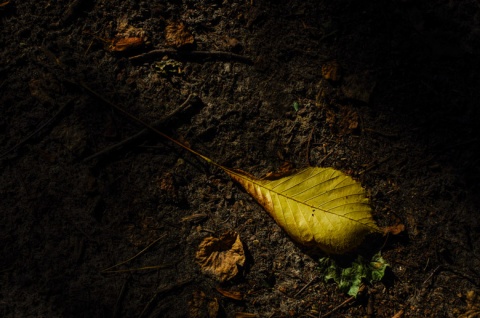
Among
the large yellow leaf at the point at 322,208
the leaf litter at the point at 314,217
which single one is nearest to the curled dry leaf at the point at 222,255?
the leaf litter at the point at 314,217

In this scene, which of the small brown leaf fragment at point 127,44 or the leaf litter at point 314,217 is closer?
the leaf litter at point 314,217

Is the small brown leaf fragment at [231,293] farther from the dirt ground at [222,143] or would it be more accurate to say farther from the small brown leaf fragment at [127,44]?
the small brown leaf fragment at [127,44]

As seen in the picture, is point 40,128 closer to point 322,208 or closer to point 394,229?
point 322,208

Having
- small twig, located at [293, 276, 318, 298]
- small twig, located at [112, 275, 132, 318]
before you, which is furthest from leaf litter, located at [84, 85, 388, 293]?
small twig, located at [112, 275, 132, 318]

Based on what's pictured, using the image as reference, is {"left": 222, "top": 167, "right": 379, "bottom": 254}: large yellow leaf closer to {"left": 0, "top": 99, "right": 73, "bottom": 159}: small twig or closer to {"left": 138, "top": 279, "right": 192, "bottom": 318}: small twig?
{"left": 138, "top": 279, "right": 192, "bottom": 318}: small twig

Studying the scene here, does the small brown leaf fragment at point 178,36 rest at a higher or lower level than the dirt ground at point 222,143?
higher

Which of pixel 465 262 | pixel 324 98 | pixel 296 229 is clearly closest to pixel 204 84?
pixel 324 98
